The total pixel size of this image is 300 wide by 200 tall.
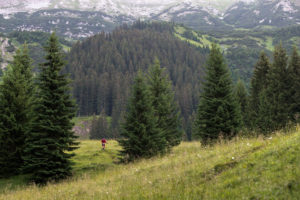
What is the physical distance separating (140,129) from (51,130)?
339 inches

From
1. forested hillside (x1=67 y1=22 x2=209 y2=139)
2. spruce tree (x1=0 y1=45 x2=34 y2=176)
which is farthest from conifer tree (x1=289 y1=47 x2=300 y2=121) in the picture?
forested hillside (x1=67 y1=22 x2=209 y2=139)

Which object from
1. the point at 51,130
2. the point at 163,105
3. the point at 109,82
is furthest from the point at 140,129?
the point at 109,82

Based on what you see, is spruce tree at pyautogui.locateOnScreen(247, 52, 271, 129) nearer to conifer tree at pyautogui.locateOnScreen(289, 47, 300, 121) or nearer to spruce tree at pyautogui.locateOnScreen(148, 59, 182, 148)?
conifer tree at pyautogui.locateOnScreen(289, 47, 300, 121)

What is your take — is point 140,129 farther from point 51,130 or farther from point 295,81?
point 295,81

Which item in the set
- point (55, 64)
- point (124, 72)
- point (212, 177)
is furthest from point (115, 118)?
point (212, 177)

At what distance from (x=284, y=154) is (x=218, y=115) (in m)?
18.3

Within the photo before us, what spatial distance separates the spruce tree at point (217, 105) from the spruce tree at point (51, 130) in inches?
584

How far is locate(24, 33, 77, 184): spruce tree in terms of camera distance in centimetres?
2050

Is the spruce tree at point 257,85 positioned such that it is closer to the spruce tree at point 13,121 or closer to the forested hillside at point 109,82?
the spruce tree at point 13,121

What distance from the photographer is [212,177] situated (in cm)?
805

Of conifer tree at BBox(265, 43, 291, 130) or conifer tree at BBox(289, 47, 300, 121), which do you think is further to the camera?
conifer tree at BBox(265, 43, 291, 130)

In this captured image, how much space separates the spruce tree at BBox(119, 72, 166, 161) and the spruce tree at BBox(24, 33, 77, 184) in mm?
5657

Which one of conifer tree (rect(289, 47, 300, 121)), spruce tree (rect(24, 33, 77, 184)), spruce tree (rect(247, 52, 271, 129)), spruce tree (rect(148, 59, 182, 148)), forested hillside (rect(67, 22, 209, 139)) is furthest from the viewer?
forested hillside (rect(67, 22, 209, 139))

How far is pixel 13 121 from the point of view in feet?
74.5
